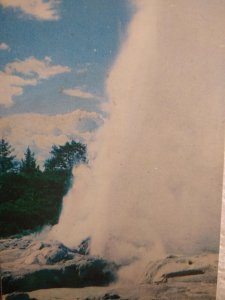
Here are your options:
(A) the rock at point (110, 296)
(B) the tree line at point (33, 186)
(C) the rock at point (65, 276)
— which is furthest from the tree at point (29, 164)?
(A) the rock at point (110, 296)

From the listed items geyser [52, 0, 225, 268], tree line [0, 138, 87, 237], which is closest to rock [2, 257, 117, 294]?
geyser [52, 0, 225, 268]

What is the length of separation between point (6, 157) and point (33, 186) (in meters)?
0.28

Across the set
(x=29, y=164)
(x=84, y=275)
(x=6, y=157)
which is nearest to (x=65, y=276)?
(x=84, y=275)

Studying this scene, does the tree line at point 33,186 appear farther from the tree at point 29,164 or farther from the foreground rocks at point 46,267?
the foreground rocks at point 46,267

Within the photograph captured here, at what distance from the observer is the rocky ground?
2307mm

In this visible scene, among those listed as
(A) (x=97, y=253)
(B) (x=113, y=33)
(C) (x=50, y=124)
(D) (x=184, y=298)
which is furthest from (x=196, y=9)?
(D) (x=184, y=298)

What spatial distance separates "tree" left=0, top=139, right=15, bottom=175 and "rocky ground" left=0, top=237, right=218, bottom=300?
1.76ft

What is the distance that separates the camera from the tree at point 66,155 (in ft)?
7.27

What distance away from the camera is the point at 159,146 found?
7.34 ft

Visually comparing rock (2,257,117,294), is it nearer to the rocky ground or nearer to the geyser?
the rocky ground

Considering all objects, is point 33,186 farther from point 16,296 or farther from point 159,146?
point 159,146

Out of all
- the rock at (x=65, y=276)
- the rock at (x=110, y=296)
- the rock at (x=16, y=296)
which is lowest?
the rock at (x=16, y=296)

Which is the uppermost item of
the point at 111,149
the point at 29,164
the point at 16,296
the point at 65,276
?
the point at 111,149

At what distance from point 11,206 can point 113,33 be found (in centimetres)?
143
